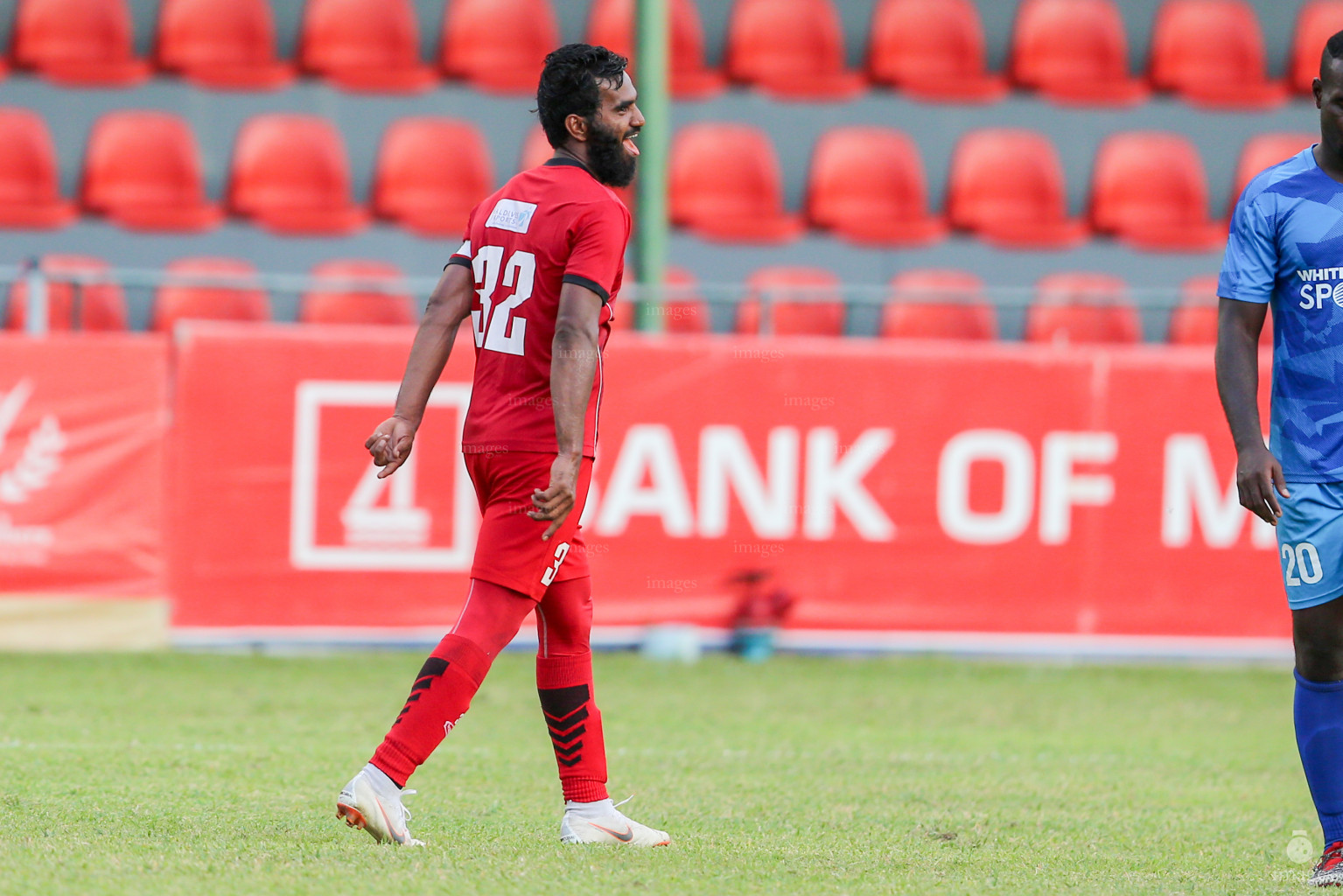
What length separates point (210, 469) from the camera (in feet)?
26.3

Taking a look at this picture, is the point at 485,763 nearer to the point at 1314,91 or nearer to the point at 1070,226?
the point at 1314,91

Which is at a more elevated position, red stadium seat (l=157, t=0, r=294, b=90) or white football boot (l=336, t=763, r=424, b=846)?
red stadium seat (l=157, t=0, r=294, b=90)

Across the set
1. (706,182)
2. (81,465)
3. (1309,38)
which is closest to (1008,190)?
(706,182)

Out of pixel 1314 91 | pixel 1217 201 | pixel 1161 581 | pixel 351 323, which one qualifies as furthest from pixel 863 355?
pixel 1217 201

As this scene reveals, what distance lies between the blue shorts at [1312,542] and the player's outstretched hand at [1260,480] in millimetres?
83

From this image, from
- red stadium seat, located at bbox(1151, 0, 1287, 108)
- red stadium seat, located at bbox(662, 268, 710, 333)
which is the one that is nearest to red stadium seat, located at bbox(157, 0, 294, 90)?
red stadium seat, located at bbox(662, 268, 710, 333)

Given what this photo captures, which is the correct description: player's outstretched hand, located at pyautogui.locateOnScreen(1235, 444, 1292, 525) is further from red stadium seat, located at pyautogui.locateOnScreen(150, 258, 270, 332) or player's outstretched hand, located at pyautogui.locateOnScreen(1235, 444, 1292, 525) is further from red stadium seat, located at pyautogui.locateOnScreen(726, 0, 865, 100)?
red stadium seat, located at pyautogui.locateOnScreen(726, 0, 865, 100)

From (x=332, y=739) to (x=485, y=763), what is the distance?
716 millimetres

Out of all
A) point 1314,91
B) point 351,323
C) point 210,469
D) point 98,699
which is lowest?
point 98,699

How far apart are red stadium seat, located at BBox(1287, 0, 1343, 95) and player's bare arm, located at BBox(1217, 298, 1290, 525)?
10641 mm

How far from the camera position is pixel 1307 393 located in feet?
12.8

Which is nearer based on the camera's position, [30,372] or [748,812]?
[748,812]

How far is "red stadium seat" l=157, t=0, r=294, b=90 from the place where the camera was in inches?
497

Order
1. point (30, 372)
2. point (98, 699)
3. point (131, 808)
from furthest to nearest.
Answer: point (30, 372)
point (98, 699)
point (131, 808)
